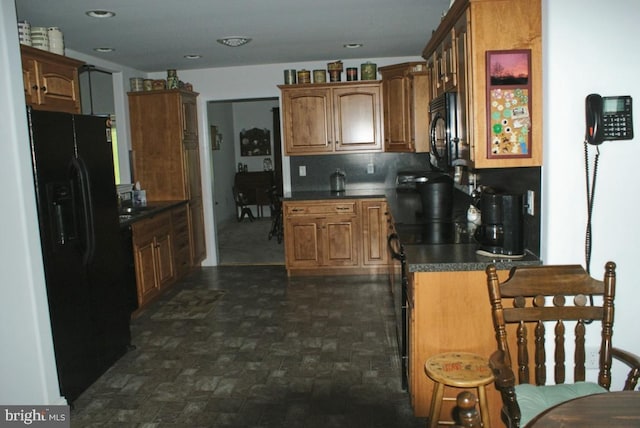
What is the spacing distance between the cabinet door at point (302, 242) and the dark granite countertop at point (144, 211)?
1.22 metres

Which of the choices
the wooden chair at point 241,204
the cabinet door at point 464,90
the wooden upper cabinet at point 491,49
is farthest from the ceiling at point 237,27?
the wooden chair at point 241,204

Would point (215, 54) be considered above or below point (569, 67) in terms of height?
above

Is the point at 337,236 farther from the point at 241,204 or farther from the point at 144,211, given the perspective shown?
the point at 241,204

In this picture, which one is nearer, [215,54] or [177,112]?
[215,54]

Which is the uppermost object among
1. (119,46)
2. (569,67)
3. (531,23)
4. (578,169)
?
(119,46)

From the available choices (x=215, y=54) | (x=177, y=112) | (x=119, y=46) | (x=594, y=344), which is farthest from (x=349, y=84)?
(x=594, y=344)

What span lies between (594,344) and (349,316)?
2202 millimetres

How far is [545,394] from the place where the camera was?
192 centimetres

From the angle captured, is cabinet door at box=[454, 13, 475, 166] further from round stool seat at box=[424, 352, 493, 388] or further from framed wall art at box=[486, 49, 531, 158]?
round stool seat at box=[424, 352, 493, 388]

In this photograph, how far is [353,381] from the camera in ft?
10.4

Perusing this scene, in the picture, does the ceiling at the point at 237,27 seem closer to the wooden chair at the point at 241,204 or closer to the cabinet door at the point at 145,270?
the cabinet door at the point at 145,270

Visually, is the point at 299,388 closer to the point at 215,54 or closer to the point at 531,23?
the point at 531,23

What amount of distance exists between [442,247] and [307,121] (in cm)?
335

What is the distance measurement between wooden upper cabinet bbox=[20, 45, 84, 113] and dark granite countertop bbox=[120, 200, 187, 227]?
1.06 meters
